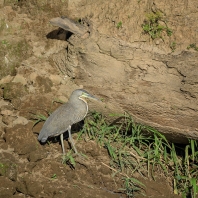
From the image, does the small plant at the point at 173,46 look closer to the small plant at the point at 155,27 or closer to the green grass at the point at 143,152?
the small plant at the point at 155,27

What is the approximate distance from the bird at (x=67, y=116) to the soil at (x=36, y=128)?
0.94 ft

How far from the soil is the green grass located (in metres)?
0.14

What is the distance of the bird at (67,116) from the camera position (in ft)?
17.9

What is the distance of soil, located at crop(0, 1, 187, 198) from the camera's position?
17.0 ft

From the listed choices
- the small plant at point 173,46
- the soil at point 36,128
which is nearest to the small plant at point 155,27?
the small plant at point 173,46

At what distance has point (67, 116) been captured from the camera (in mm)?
5559

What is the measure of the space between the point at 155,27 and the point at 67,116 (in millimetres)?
1895

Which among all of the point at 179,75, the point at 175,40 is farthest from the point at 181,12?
the point at 179,75

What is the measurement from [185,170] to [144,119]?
1.08 m

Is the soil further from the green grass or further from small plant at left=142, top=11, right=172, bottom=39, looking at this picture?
small plant at left=142, top=11, right=172, bottom=39

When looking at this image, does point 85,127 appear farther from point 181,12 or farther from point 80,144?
point 181,12

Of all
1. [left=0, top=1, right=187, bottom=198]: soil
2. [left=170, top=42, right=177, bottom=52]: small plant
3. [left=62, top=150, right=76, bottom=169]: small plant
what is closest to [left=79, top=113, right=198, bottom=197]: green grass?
[left=0, top=1, right=187, bottom=198]: soil

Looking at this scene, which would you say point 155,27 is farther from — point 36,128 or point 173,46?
point 36,128

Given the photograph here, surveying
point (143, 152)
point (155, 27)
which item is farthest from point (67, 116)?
point (155, 27)
